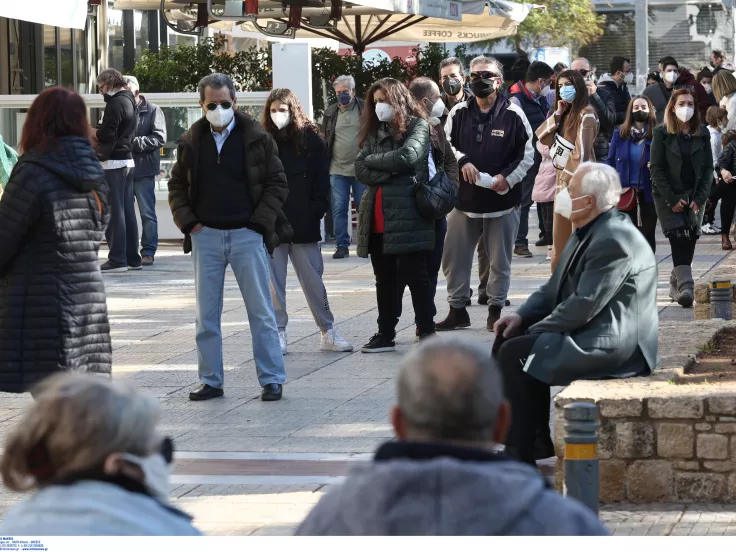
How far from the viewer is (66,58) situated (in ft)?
79.2

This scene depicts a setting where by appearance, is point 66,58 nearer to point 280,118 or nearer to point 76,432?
point 280,118

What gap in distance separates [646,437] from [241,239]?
9.75ft

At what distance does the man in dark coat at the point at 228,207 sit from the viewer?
825cm

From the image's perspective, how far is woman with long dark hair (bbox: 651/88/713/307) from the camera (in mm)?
11773

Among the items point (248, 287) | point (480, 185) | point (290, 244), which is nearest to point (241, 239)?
point (248, 287)

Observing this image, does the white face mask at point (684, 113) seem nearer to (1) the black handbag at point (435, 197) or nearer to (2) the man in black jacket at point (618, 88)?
(1) the black handbag at point (435, 197)

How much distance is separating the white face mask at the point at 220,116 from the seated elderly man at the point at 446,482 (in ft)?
17.7

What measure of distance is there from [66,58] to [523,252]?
36.5 ft

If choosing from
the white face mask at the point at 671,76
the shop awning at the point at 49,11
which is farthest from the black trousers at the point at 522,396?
the white face mask at the point at 671,76

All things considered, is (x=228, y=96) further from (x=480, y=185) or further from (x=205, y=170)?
(x=480, y=185)

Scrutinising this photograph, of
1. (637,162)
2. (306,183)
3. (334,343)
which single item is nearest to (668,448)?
(306,183)

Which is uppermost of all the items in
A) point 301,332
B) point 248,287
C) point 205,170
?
point 205,170

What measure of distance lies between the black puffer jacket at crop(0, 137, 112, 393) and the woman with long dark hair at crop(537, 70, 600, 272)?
4.98 meters

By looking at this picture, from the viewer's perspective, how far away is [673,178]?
38.8 ft
